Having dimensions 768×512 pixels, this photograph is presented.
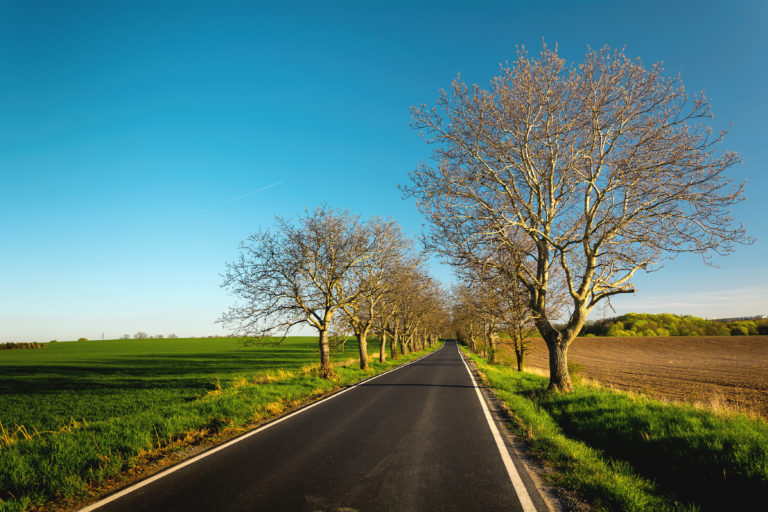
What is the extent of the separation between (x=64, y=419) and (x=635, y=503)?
59.7 feet

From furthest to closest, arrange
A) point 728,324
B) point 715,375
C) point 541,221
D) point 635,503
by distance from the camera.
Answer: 1. point 728,324
2. point 715,375
3. point 541,221
4. point 635,503

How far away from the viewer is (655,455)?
606 cm

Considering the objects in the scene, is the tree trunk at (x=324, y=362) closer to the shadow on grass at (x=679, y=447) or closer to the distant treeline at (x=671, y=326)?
the shadow on grass at (x=679, y=447)

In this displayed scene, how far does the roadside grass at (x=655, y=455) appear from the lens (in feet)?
15.0

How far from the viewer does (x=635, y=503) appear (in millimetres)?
4305

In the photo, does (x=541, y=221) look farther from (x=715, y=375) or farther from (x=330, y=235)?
(x=715, y=375)

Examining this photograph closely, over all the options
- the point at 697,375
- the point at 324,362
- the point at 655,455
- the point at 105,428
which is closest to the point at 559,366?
the point at 655,455

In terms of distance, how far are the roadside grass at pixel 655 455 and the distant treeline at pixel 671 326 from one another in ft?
367

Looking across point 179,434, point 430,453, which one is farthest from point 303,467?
point 179,434

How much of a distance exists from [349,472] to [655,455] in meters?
5.17

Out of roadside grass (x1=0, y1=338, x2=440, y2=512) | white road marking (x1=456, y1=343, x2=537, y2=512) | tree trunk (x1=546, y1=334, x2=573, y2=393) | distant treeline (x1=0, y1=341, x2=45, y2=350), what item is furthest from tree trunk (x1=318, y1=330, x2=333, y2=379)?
distant treeline (x1=0, y1=341, x2=45, y2=350)

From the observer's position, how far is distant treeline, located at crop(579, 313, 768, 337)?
87.8 metres

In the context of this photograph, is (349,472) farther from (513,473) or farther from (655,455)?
(655,455)

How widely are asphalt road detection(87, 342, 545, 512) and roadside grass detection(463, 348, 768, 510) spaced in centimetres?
93
